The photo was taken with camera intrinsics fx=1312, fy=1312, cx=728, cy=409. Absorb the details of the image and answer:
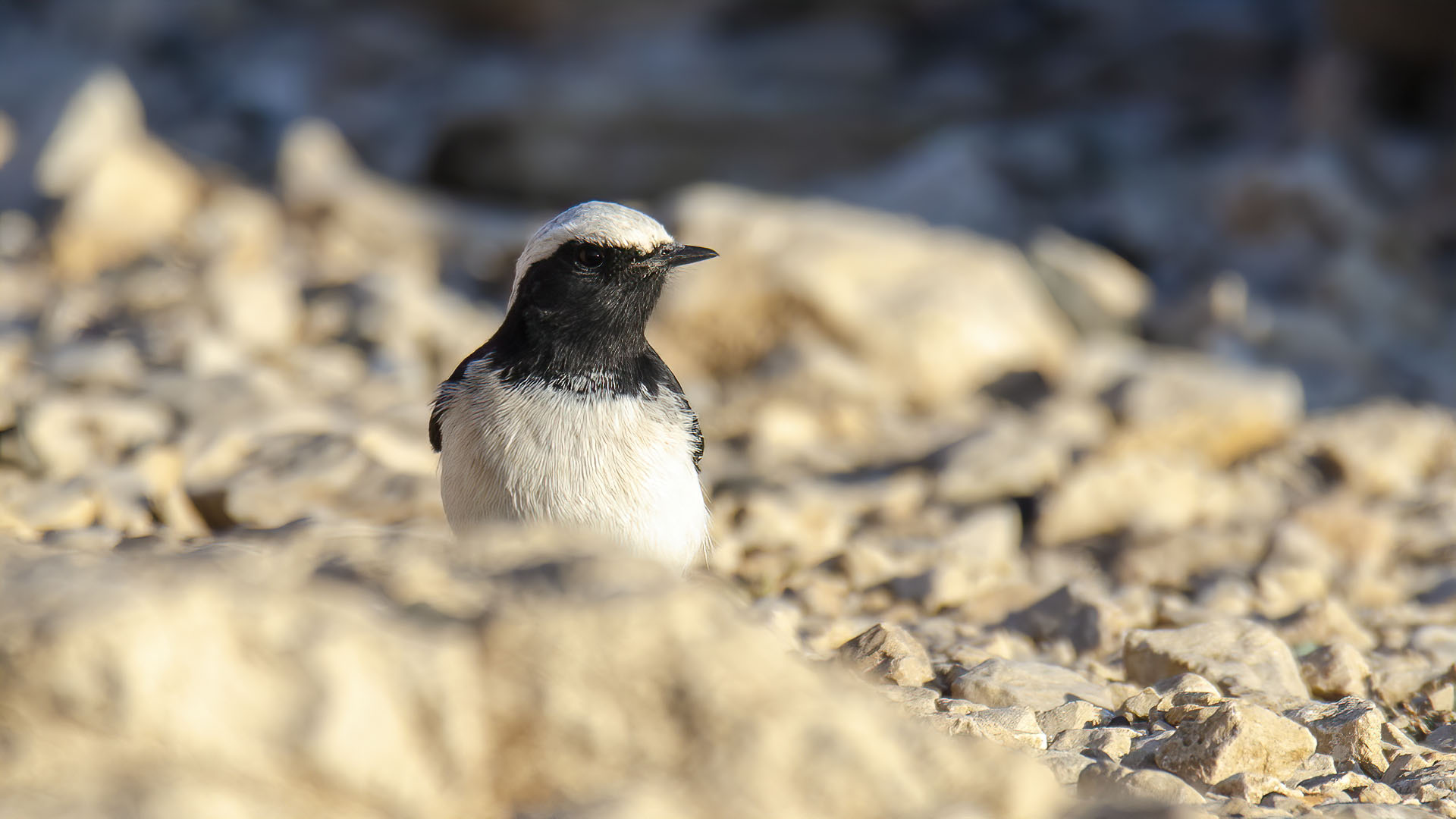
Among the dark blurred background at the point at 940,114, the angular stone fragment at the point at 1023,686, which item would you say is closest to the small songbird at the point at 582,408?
the angular stone fragment at the point at 1023,686

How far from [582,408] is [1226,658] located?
86.4 inches

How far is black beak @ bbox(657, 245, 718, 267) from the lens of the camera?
4629 mm

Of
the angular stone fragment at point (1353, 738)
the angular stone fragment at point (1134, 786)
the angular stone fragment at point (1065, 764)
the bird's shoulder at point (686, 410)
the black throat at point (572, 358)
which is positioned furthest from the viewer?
the bird's shoulder at point (686, 410)

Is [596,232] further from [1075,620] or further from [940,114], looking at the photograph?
[940,114]

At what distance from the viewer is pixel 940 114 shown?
45.0 feet

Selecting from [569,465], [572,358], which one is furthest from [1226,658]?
[572,358]

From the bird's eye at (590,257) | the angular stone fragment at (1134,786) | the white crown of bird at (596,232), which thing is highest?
the white crown of bird at (596,232)

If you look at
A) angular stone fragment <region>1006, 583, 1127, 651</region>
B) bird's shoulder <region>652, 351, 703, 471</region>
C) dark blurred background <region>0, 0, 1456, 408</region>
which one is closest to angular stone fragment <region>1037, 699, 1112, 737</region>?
angular stone fragment <region>1006, 583, 1127, 651</region>

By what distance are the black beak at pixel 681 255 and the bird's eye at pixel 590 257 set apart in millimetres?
215

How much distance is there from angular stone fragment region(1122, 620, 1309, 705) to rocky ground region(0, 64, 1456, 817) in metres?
0.02

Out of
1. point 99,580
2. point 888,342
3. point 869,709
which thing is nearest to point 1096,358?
point 888,342

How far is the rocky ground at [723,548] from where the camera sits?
7.02ft

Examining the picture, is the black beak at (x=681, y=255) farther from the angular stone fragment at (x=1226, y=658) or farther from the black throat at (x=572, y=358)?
the angular stone fragment at (x=1226, y=658)

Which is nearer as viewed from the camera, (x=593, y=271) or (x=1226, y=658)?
(x=1226, y=658)
